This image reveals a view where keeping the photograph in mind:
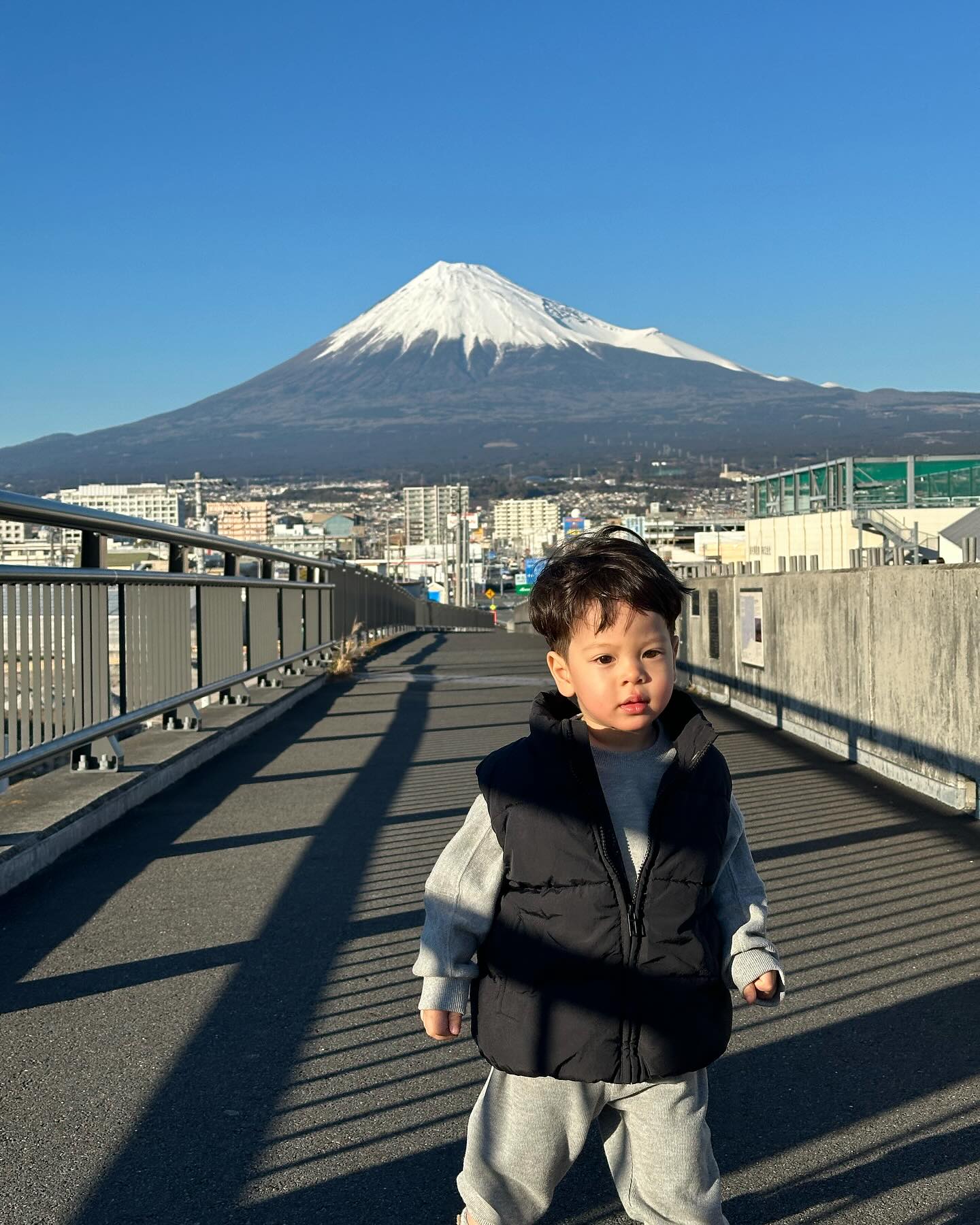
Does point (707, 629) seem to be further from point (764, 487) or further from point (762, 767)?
point (764, 487)

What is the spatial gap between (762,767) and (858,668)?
81cm

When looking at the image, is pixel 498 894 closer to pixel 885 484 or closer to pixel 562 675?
pixel 562 675

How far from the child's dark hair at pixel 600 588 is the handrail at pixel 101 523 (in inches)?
137

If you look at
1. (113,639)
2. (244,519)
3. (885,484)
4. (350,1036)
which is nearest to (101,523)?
(113,639)

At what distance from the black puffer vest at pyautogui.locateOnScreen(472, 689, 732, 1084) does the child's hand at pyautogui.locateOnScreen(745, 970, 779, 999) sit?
0.22ft

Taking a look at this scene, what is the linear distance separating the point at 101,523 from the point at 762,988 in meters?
5.25

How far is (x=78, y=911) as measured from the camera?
5320mm

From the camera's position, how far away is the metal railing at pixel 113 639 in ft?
20.9

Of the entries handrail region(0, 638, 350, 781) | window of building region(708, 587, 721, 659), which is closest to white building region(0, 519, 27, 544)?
Result: handrail region(0, 638, 350, 781)

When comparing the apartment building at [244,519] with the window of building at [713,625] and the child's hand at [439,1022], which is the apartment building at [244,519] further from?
the child's hand at [439,1022]

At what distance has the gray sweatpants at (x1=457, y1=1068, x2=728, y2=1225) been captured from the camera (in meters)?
2.69

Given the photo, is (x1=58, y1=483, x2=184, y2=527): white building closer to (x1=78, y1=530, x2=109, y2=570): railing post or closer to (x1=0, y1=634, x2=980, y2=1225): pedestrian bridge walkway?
(x1=78, y1=530, x2=109, y2=570): railing post

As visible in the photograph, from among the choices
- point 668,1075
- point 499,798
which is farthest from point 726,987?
point 499,798

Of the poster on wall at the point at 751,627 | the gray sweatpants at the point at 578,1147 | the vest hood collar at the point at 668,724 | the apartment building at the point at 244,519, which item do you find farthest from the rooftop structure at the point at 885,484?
the gray sweatpants at the point at 578,1147
